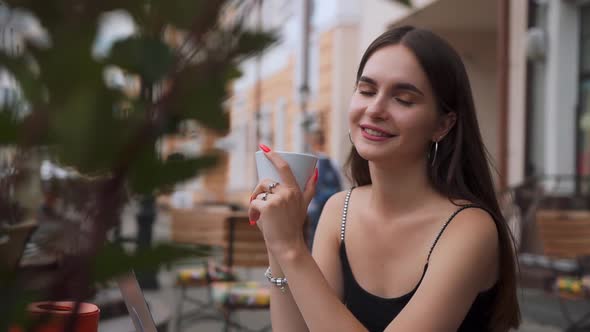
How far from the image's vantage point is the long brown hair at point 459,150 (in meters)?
1.67

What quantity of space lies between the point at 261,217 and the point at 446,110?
1.83ft

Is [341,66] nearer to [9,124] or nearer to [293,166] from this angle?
[293,166]

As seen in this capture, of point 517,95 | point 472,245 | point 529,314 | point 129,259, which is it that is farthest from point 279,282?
point 517,95

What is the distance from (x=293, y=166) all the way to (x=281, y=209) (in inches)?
4.3

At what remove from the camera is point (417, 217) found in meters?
1.72

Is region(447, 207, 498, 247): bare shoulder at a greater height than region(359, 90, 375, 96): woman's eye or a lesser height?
Answer: lesser

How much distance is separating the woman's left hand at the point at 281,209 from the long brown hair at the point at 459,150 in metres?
0.42

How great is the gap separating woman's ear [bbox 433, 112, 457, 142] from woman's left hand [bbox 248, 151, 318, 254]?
1.46ft

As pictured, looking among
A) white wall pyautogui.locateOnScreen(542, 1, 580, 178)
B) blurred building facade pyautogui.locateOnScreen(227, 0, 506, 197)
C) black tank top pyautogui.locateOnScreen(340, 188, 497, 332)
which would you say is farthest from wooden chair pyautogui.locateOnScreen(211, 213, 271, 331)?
white wall pyautogui.locateOnScreen(542, 1, 580, 178)

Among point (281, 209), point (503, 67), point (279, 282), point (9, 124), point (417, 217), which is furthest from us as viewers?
point (503, 67)

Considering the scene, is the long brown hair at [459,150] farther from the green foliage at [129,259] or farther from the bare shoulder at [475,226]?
the green foliage at [129,259]

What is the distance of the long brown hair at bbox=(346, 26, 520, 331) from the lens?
1670mm

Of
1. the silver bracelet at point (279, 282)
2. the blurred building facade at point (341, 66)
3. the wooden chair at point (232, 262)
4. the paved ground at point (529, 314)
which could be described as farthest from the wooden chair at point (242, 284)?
the silver bracelet at point (279, 282)

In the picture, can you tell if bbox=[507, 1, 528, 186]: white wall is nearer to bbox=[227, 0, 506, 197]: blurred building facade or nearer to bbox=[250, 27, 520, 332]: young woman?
bbox=[227, 0, 506, 197]: blurred building facade
